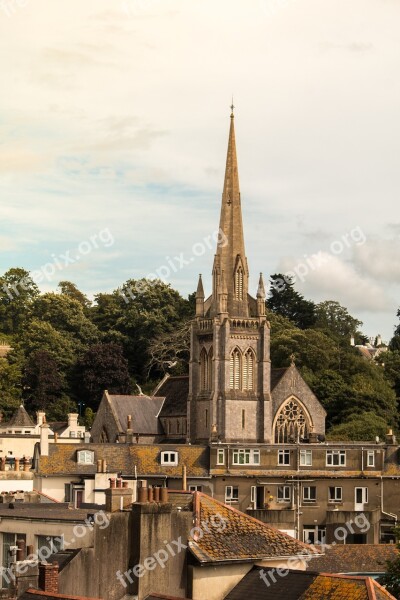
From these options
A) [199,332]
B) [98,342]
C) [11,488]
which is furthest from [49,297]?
[11,488]

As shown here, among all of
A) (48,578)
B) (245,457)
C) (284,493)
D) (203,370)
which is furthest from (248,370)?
(48,578)

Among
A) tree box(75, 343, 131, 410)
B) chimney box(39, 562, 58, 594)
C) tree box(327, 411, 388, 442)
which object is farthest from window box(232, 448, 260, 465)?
chimney box(39, 562, 58, 594)

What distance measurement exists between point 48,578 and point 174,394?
101 metres

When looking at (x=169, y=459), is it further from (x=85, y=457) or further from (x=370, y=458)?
(x=370, y=458)

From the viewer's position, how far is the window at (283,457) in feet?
317

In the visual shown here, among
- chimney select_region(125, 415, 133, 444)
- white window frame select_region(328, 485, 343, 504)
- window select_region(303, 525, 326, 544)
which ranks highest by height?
chimney select_region(125, 415, 133, 444)

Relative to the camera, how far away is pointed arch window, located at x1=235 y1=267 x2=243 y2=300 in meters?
126

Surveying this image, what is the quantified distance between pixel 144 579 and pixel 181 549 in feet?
4.66

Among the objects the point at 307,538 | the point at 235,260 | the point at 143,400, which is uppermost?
the point at 235,260

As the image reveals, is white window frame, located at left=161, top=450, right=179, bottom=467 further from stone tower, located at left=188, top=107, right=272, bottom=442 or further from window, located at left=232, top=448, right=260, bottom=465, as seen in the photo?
stone tower, located at left=188, top=107, right=272, bottom=442

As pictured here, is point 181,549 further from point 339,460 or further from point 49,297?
point 49,297

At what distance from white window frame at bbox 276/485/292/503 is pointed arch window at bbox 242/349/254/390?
2964cm

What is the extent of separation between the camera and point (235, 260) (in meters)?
127

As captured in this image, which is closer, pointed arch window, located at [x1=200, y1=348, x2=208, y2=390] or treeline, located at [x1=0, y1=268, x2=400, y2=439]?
pointed arch window, located at [x1=200, y1=348, x2=208, y2=390]
